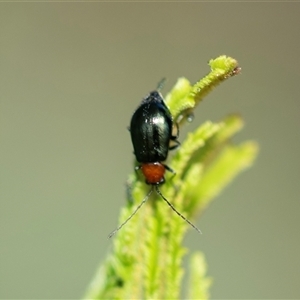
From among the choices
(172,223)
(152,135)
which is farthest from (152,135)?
(172,223)

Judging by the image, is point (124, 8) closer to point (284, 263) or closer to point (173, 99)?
point (284, 263)

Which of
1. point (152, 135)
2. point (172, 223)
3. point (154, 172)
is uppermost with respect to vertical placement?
point (152, 135)

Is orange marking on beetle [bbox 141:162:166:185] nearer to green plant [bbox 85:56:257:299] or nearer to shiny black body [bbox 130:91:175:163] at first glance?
shiny black body [bbox 130:91:175:163]

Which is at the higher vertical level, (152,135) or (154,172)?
(152,135)

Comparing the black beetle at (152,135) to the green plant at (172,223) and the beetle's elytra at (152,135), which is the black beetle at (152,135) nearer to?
the beetle's elytra at (152,135)

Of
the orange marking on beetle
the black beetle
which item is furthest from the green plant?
the black beetle

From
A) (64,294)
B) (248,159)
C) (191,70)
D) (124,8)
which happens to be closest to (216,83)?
(248,159)

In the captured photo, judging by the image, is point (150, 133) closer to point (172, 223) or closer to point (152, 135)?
point (152, 135)
